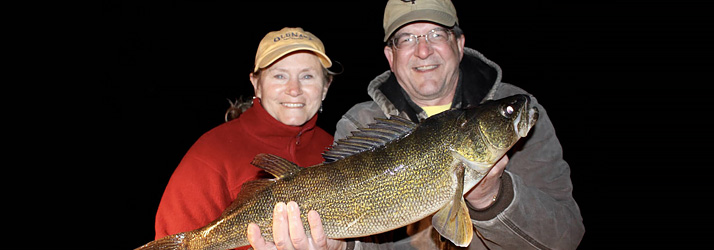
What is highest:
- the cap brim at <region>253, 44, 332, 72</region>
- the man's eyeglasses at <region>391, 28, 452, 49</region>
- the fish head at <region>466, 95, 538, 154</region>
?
the cap brim at <region>253, 44, 332, 72</region>

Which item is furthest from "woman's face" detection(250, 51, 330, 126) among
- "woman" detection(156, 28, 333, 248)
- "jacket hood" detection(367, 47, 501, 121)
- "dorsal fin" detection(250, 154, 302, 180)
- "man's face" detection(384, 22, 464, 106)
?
"dorsal fin" detection(250, 154, 302, 180)

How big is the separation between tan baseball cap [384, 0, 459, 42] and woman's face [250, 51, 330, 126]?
0.69m

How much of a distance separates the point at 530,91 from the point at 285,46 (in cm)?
2173

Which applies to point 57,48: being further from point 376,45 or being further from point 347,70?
point 376,45

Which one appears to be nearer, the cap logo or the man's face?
the man's face

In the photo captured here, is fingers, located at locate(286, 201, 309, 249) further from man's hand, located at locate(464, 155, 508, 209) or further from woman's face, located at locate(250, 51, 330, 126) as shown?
woman's face, located at locate(250, 51, 330, 126)

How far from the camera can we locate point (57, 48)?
20.5m

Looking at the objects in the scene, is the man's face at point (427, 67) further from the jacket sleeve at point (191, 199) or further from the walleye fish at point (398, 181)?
the jacket sleeve at point (191, 199)

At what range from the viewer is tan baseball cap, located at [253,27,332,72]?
2932mm

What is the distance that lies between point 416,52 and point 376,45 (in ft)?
86.2

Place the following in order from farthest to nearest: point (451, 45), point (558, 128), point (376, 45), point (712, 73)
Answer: point (376, 45), point (558, 128), point (712, 73), point (451, 45)

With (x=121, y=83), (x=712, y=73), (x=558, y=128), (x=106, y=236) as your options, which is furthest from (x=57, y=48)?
(x=712, y=73)

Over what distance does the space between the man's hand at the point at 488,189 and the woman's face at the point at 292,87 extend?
148 centimetres

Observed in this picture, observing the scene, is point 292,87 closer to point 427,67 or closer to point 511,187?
point 427,67
